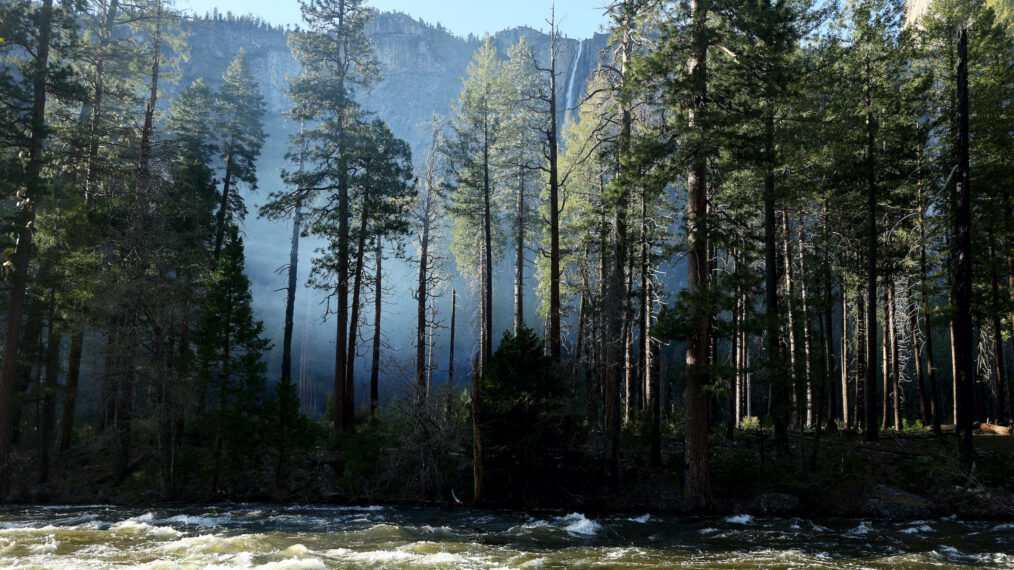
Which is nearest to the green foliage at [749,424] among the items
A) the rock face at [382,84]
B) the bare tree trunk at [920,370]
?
the bare tree trunk at [920,370]

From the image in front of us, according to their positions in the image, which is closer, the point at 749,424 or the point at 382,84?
the point at 749,424

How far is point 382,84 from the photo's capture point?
81.8 meters

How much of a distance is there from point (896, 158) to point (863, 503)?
419 inches

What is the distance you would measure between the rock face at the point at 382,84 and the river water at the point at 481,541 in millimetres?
51872

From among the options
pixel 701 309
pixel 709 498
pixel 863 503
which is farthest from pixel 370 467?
pixel 863 503

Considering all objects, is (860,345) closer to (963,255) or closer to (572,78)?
(963,255)

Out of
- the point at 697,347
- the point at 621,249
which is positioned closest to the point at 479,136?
the point at 621,249

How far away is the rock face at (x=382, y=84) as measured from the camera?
68.6 metres

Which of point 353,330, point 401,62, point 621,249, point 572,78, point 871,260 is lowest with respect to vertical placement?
point 353,330

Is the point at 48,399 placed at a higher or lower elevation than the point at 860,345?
lower

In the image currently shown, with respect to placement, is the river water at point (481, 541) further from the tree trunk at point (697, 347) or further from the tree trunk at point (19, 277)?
the tree trunk at point (19, 277)

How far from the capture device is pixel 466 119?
2727cm

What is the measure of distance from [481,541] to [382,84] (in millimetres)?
80219

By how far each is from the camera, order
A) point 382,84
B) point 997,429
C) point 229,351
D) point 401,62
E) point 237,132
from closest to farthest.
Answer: point 229,351, point 997,429, point 237,132, point 382,84, point 401,62
